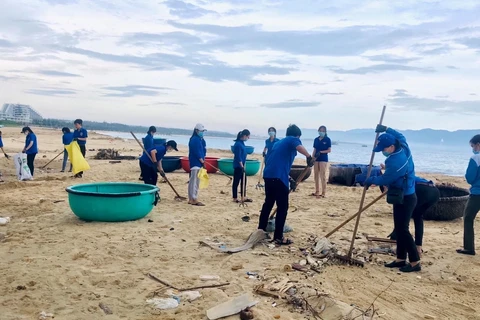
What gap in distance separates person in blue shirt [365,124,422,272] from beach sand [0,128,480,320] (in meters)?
0.41

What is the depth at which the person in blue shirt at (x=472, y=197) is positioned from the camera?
6.39 metres

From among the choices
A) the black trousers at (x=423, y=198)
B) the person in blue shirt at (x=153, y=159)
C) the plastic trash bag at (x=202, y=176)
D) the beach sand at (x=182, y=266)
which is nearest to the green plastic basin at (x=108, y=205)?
the beach sand at (x=182, y=266)

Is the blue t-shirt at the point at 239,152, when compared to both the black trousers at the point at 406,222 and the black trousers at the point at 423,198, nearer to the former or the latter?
the black trousers at the point at 423,198

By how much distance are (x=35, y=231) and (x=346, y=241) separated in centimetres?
511

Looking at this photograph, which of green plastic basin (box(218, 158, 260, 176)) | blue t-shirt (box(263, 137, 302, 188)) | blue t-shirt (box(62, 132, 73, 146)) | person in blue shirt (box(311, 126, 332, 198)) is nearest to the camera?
blue t-shirt (box(263, 137, 302, 188))

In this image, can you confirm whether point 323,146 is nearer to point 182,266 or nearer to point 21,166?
point 182,266

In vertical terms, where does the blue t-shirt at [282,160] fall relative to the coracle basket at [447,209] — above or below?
above

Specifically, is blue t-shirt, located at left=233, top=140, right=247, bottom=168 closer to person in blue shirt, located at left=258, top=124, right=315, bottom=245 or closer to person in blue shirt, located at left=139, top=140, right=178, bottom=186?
person in blue shirt, located at left=139, top=140, right=178, bottom=186

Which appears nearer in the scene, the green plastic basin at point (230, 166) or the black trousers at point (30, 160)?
the black trousers at point (30, 160)

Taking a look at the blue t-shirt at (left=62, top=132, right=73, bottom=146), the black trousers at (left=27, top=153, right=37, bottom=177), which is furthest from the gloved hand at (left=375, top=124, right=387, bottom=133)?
the blue t-shirt at (left=62, top=132, right=73, bottom=146)

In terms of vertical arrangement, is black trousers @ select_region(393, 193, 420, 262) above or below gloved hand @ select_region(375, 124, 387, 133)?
below

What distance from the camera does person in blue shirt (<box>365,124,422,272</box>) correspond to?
5.45 m

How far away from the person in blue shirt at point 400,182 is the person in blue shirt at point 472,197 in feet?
4.53

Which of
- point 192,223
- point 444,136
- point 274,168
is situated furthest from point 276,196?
point 444,136
